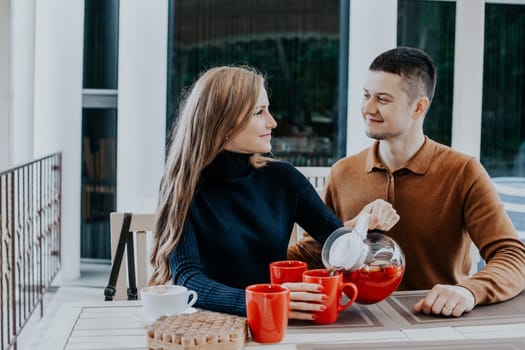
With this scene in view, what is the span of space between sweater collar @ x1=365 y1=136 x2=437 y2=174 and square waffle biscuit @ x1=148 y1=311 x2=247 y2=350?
93 centimetres

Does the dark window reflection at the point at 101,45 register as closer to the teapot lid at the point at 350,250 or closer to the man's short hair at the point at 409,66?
the man's short hair at the point at 409,66

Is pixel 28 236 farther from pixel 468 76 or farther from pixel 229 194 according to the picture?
pixel 468 76

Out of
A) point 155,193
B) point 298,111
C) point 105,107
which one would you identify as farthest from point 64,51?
point 298,111

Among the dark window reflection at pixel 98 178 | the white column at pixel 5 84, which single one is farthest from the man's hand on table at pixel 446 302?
the white column at pixel 5 84

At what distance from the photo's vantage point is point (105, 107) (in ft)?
13.7

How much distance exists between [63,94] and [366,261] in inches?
120

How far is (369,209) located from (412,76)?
57 centimetres

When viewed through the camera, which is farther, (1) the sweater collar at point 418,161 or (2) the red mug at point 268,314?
(1) the sweater collar at point 418,161

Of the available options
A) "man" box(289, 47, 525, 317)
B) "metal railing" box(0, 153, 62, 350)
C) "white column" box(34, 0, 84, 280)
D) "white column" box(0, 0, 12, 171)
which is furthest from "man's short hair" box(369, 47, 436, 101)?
"white column" box(0, 0, 12, 171)

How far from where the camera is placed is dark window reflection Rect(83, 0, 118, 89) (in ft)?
13.5

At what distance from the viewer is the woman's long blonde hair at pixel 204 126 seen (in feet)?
5.21

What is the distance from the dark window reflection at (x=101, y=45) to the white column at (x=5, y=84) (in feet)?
1.46

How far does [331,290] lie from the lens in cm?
125

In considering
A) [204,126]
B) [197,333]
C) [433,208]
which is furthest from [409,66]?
[197,333]
